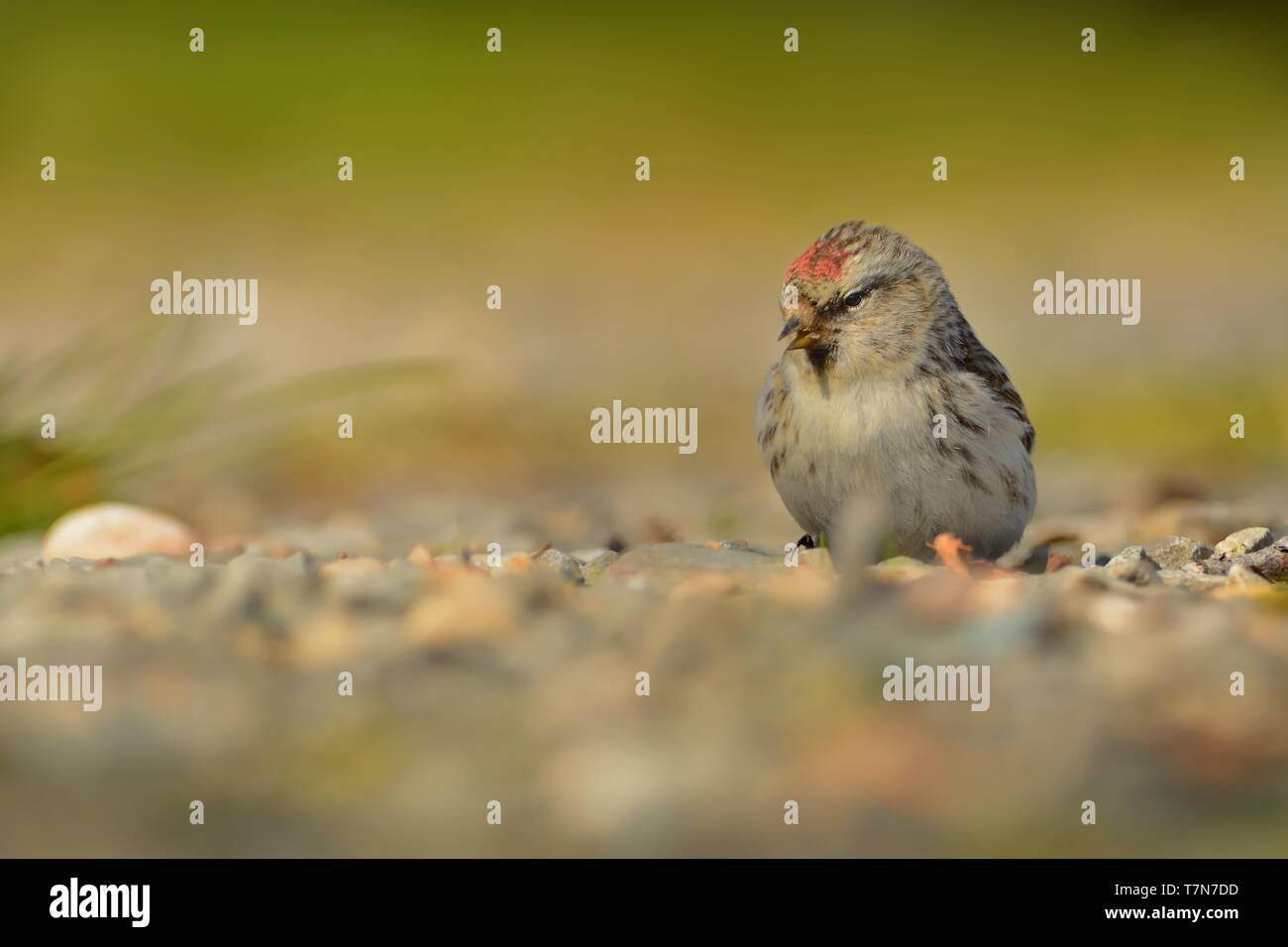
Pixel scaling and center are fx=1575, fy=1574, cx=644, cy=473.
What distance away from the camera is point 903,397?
3.83m

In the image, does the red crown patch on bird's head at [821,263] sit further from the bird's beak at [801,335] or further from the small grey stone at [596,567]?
the small grey stone at [596,567]

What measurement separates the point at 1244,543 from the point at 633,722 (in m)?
2.55

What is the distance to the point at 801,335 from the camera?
3.91m

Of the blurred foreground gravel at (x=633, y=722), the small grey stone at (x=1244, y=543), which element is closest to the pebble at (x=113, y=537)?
the blurred foreground gravel at (x=633, y=722)

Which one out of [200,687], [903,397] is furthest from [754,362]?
[200,687]

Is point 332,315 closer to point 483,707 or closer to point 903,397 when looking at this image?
point 903,397

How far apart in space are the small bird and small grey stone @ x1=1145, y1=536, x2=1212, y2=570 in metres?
0.41

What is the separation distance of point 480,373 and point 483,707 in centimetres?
748

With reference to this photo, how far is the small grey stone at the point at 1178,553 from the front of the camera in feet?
13.7

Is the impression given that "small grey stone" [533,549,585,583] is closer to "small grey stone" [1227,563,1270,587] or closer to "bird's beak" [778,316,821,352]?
"bird's beak" [778,316,821,352]

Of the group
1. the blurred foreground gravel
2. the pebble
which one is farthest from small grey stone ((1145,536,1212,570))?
the pebble

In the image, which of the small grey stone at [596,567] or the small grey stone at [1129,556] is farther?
the small grey stone at [1129,556]

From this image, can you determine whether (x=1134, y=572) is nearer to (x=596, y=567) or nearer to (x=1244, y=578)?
(x=1244, y=578)

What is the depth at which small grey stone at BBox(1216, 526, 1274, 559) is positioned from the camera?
4211mm
